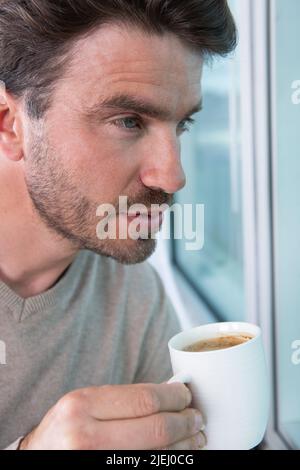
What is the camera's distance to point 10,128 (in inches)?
29.0

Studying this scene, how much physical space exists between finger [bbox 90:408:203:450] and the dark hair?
0.42 metres

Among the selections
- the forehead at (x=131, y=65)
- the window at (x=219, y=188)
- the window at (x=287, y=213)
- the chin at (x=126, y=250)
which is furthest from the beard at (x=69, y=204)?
the window at (x=219, y=188)

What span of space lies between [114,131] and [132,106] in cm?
4

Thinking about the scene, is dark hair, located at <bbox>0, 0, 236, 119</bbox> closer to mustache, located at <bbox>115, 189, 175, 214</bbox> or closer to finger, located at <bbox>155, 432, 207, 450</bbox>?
mustache, located at <bbox>115, 189, 175, 214</bbox>

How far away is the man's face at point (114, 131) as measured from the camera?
0.64m

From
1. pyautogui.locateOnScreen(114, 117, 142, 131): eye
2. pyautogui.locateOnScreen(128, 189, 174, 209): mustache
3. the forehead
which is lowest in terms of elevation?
pyautogui.locateOnScreen(128, 189, 174, 209): mustache

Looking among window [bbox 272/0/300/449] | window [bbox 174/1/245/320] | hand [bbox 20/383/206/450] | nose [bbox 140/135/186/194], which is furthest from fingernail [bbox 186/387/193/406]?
window [bbox 174/1/245/320]

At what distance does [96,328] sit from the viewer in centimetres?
84

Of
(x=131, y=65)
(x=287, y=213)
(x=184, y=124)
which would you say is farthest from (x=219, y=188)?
(x=131, y=65)

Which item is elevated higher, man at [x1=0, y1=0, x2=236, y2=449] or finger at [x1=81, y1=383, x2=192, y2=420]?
man at [x1=0, y1=0, x2=236, y2=449]

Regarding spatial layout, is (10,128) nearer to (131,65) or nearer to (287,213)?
(131,65)

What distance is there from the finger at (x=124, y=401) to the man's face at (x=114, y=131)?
28cm

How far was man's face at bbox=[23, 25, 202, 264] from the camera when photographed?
644 millimetres
